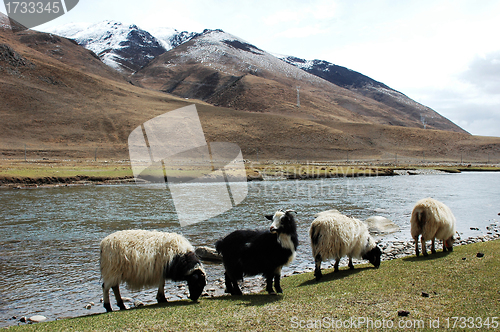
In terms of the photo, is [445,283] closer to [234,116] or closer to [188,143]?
[188,143]

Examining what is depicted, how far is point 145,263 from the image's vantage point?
24.6 ft

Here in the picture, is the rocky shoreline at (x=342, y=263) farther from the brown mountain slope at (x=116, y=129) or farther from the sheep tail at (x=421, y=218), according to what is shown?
the brown mountain slope at (x=116, y=129)

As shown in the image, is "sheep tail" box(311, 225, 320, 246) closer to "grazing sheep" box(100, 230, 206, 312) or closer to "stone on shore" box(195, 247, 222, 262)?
"grazing sheep" box(100, 230, 206, 312)

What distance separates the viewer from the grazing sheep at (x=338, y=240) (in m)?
Result: 9.20

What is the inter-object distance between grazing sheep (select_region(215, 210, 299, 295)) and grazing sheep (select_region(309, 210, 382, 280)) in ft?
5.44

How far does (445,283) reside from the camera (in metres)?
6.96

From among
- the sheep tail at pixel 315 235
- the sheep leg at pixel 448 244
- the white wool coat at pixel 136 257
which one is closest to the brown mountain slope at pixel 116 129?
the white wool coat at pixel 136 257

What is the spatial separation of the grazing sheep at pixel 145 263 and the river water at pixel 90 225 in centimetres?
182

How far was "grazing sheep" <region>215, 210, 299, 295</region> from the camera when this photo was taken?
7.73 meters

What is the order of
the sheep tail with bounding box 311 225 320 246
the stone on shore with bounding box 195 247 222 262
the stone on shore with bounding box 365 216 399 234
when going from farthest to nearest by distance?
the stone on shore with bounding box 365 216 399 234 < the stone on shore with bounding box 195 247 222 262 < the sheep tail with bounding box 311 225 320 246

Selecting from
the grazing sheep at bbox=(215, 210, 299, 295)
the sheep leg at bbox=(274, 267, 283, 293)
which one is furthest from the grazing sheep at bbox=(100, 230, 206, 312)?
the sheep leg at bbox=(274, 267, 283, 293)

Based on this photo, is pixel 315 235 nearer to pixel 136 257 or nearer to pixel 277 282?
pixel 277 282

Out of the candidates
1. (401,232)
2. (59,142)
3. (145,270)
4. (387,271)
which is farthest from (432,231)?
(59,142)

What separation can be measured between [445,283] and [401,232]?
11.3 metres
